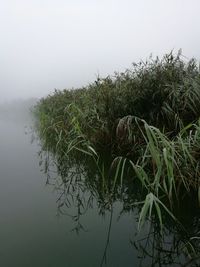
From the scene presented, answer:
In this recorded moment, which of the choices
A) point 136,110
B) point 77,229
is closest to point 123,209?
point 77,229

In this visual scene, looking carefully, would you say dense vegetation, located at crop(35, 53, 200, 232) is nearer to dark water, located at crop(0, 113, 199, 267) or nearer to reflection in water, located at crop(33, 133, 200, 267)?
reflection in water, located at crop(33, 133, 200, 267)

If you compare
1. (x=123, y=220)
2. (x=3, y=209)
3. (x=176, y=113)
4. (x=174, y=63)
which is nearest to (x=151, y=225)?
(x=123, y=220)

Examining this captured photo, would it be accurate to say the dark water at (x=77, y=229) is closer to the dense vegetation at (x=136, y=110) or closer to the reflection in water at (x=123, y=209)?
the reflection in water at (x=123, y=209)

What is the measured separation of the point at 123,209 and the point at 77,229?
0.42m

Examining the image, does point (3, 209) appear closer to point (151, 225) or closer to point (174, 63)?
point (151, 225)

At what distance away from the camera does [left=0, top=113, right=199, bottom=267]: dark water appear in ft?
5.87

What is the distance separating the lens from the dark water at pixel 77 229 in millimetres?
1790

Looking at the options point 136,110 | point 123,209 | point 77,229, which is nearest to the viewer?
point 77,229

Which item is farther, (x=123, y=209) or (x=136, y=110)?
(x=136, y=110)

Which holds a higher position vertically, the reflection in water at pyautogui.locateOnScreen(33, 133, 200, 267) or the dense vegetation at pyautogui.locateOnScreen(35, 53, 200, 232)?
the dense vegetation at pyautogui.locateOnScreen(35, 53, 200, 232)

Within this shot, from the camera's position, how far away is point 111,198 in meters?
2.63

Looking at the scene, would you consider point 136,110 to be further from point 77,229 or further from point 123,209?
point 77,229

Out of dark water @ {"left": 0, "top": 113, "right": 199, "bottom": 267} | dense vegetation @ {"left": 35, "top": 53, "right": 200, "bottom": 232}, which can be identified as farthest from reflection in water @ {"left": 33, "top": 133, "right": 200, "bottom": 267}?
dense vegetation @ {"left": 35, "top": 53, "right": 200, "bottom": 232}

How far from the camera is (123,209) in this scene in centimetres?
243
